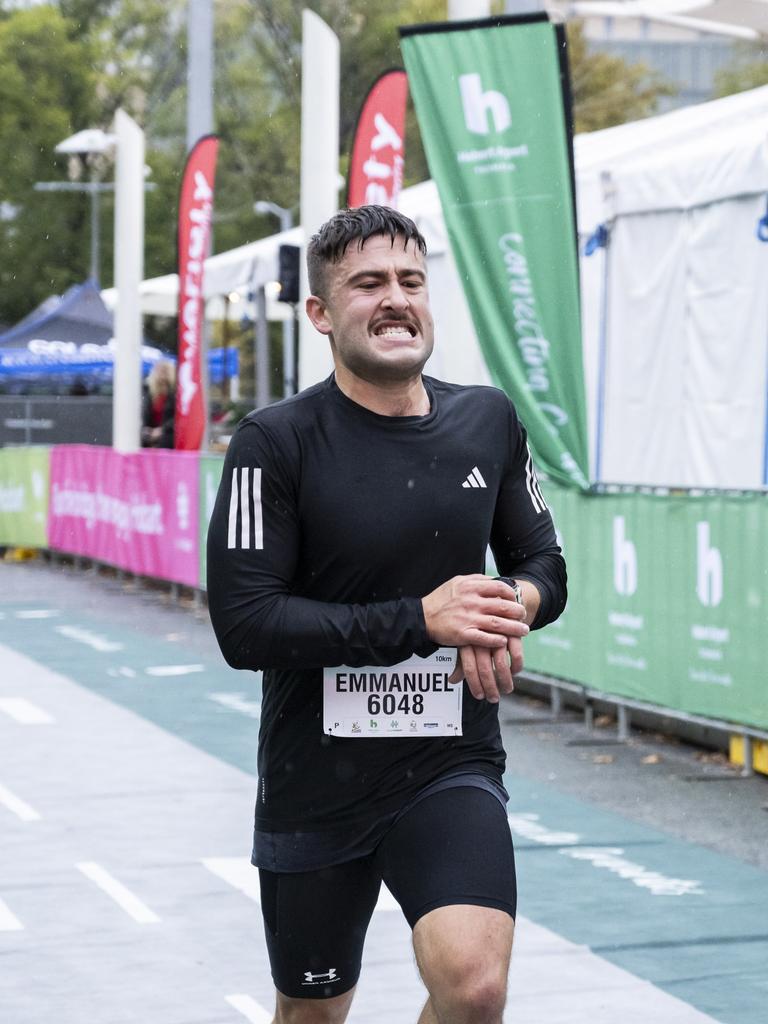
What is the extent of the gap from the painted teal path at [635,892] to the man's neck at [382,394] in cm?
247

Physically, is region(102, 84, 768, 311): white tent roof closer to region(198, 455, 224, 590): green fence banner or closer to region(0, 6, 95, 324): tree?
region(198, 455, 224, 590): green fence banner

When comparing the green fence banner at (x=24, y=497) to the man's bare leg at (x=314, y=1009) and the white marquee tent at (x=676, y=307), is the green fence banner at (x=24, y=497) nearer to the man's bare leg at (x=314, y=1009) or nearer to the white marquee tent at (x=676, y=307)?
the white marquee tent at (x=676, y=307)

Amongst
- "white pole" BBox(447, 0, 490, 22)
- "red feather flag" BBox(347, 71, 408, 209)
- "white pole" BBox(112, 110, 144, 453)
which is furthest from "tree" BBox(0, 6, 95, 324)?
"white pole" BBox(447, 0, 490, 22)

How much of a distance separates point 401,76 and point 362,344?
1095cm

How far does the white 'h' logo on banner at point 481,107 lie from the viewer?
1084cm

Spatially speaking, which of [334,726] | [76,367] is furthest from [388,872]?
[76,367]

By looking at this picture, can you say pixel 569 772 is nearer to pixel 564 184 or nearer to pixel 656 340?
pixel 564 184

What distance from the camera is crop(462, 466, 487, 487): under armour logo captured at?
3.83 metres

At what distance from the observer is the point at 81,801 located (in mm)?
8828

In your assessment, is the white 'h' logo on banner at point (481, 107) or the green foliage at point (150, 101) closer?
the white 'h' logo on banner at point (481, 107)

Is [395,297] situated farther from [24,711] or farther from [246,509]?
[24,711]

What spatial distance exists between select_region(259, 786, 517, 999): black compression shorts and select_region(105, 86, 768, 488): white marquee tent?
8.80 meters

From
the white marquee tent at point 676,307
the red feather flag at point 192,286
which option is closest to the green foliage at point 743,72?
the red feather flag at point 192,286

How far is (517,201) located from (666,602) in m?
2.46
